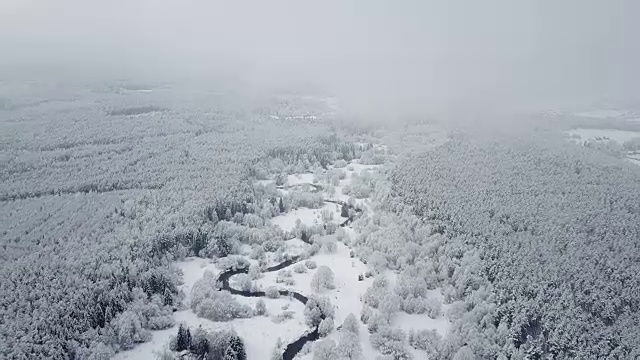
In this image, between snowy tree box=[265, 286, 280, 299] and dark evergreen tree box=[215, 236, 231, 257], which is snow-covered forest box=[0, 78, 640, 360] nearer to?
dark evergreen tree box=[215, 236, 231, 257]

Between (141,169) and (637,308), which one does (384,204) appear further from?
(141,169)

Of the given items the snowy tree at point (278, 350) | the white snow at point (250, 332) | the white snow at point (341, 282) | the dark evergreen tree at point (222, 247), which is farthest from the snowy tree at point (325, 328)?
the dark evergreen tree at point (222, 247)

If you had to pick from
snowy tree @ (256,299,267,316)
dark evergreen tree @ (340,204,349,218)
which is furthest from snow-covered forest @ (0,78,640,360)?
dark evergreen tree @ (340,204,349,218)

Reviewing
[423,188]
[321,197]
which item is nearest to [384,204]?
[423,188]

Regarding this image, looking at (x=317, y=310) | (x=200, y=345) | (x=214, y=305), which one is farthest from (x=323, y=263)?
(x=200, y=345)

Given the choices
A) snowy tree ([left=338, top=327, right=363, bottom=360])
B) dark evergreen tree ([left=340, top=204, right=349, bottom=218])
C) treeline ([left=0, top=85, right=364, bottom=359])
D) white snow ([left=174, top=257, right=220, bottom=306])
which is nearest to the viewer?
snowy tree ([left=338, top=327, right=363, bottom=360])

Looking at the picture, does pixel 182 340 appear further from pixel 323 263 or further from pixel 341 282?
pixel 323 263

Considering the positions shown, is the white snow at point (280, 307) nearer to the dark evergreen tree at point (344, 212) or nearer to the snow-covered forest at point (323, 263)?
the snow-covered forest at point (323, 263)
